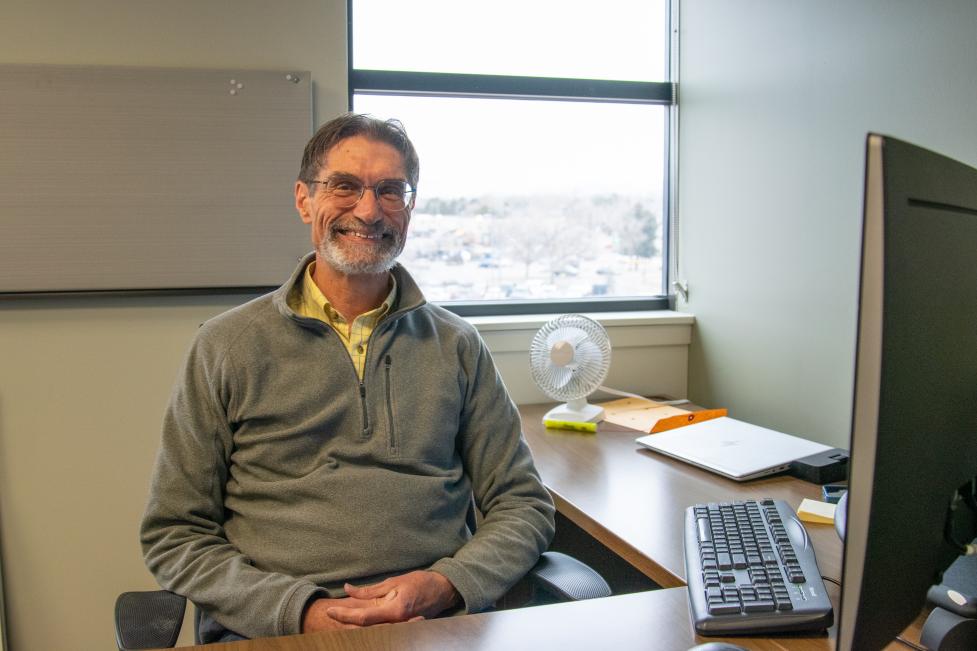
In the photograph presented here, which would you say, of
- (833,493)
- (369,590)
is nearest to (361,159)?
(369,590)

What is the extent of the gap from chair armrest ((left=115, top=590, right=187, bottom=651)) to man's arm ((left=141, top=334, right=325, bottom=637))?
0.16 ft

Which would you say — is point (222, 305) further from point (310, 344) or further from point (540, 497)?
point (540, 497)

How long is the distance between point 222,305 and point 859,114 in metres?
1.84

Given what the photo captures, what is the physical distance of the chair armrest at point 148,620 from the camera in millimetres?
1187

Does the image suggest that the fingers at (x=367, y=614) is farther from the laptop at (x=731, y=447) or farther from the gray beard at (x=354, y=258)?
the laptop at (x=731, y=447)

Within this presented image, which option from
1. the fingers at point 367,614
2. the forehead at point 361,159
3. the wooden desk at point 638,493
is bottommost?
the fingers at point 367,614

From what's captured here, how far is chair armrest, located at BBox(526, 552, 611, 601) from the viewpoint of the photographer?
1306 mm

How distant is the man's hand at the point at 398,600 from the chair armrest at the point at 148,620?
9.4 inches

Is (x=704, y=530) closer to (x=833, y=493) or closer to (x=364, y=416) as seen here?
(x=833, y=493)

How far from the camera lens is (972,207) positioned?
68 centimetres

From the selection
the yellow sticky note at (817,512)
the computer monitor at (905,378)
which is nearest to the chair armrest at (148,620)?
the computer monitor at (905,378)

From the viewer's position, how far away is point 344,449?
1.48m

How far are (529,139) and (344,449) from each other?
162cm

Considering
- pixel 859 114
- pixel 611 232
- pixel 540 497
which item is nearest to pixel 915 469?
pixel 540 497
